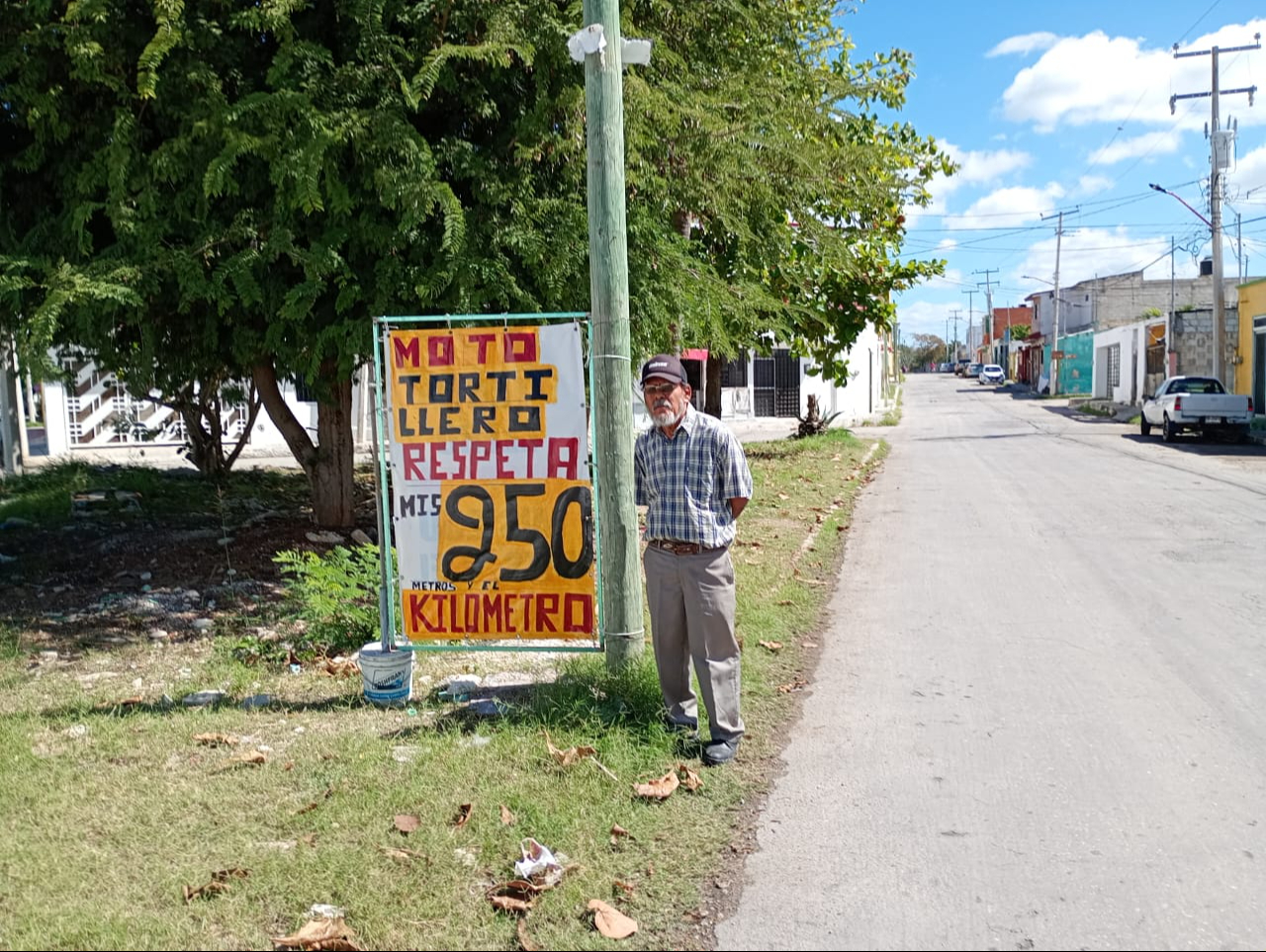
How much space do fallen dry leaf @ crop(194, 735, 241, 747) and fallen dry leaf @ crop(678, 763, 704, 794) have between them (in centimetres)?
224

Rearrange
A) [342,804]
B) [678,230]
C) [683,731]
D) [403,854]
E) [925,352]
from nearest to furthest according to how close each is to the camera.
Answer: [403,854], [342,804], [683,731], [678,230], [925,352]

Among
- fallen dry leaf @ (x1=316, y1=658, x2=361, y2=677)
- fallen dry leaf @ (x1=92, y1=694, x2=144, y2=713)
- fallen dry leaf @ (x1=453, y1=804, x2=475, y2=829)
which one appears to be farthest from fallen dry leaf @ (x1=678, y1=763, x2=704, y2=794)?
fallen dry leaf @ (x1=92, y1=694, x2=144, y2=713)

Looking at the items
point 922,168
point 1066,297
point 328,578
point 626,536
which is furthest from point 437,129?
point 1066,297

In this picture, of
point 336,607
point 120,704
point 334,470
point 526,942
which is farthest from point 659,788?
point 334,470

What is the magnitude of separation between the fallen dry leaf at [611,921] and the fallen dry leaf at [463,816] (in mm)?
789

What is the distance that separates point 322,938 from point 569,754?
1.62 metres

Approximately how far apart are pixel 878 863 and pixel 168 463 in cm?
1933

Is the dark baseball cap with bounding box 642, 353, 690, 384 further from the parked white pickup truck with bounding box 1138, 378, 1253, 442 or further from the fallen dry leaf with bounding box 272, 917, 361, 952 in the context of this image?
the parked white pickup truck with bounding box 1138, 378, 1253, 442

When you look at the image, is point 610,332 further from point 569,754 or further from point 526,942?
point 526,942

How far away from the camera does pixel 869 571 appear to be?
9.70 metres

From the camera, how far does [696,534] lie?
488 cm

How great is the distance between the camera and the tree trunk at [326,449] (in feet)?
33.2

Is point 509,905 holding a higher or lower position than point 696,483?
lower

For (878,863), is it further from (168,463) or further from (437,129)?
(168,463)
